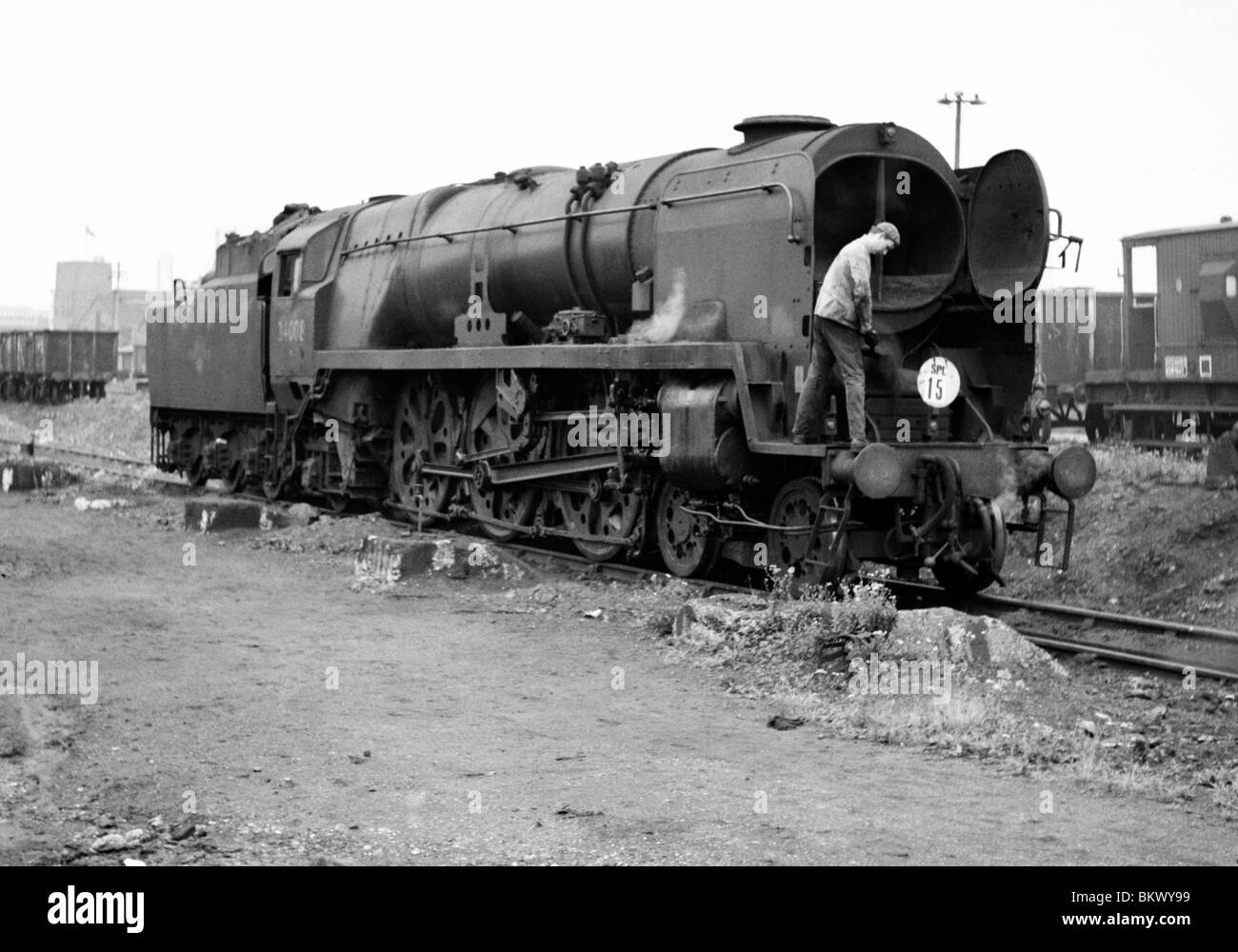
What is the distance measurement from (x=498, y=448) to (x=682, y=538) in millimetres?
3022

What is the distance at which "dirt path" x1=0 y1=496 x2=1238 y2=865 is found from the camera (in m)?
5.64

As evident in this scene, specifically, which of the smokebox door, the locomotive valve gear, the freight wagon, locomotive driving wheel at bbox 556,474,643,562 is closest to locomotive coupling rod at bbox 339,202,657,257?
locomotive driving wheel at bbox 556,474,643,562

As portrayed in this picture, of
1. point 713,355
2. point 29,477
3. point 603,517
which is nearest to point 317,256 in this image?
point 29,477

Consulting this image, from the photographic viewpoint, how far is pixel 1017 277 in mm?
11406

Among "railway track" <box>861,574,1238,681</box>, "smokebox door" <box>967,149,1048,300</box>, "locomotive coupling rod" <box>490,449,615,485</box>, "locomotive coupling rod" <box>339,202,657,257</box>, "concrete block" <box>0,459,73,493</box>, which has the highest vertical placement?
"locomotive coupling rod" <box>339,202,657,257</box>

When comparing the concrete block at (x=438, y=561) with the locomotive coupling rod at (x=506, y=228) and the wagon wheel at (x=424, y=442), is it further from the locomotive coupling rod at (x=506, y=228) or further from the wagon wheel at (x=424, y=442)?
the locomotive coupling rod at (x=506, y=228)

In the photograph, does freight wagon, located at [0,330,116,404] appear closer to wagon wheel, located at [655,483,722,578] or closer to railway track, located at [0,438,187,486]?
railway track, located at [0,438,187,486]

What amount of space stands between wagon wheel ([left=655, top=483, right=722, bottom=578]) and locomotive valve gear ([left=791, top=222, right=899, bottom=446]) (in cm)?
179

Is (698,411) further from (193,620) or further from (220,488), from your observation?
(220,488)

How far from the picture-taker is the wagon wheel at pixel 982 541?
11016 mm

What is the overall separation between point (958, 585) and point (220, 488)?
13237 millimetres
